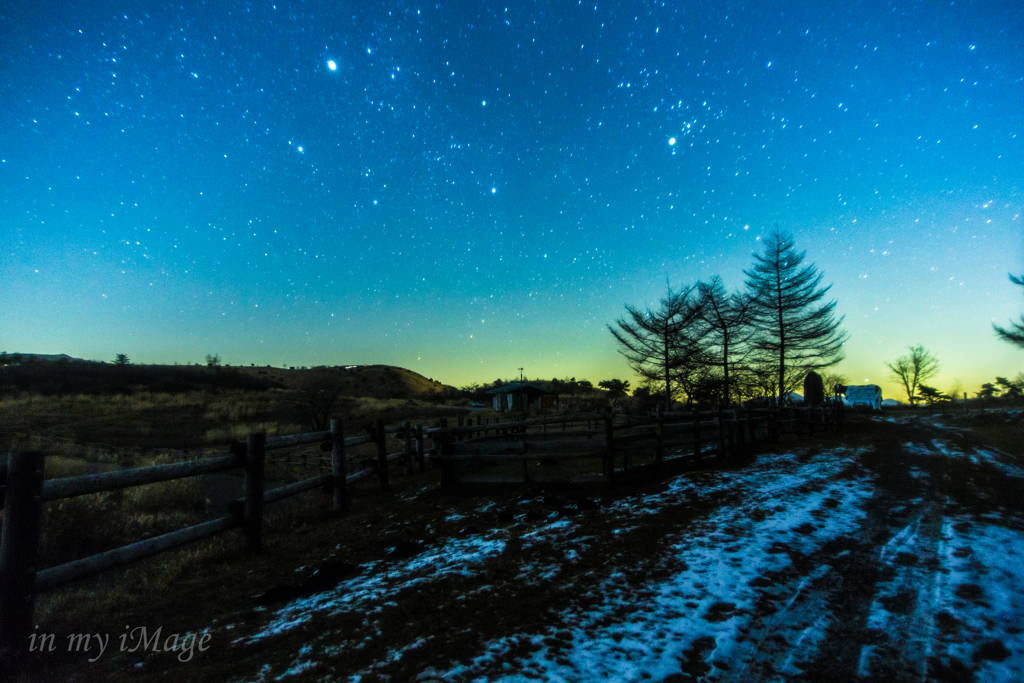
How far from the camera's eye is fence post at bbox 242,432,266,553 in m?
5.58

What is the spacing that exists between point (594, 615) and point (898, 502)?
6093 mm

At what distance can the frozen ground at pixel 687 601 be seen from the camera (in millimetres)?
2723

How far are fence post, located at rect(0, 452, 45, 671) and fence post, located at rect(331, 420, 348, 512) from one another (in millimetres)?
4001

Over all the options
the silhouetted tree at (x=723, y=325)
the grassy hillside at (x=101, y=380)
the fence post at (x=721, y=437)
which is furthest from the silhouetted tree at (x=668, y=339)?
the grassy hillside at (x=101, y=380)

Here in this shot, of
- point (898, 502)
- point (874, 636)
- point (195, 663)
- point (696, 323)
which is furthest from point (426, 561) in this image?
point (696, 323)

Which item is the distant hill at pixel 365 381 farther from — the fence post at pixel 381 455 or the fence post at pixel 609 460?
the fence post at pixel 609 460

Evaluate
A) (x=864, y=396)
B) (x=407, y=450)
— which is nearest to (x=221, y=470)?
(x=407, y=450)

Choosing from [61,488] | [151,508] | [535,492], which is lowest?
[151,508]

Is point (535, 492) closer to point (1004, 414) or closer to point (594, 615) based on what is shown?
point (594, 615)

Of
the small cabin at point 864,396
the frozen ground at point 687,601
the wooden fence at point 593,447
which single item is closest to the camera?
the frozen ground at point 687,601

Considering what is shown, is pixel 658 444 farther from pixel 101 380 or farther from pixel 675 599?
pixel 101 380

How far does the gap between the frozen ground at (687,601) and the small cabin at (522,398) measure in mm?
45382

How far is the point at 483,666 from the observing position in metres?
2.71

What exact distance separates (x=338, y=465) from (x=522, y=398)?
45.1 meters
